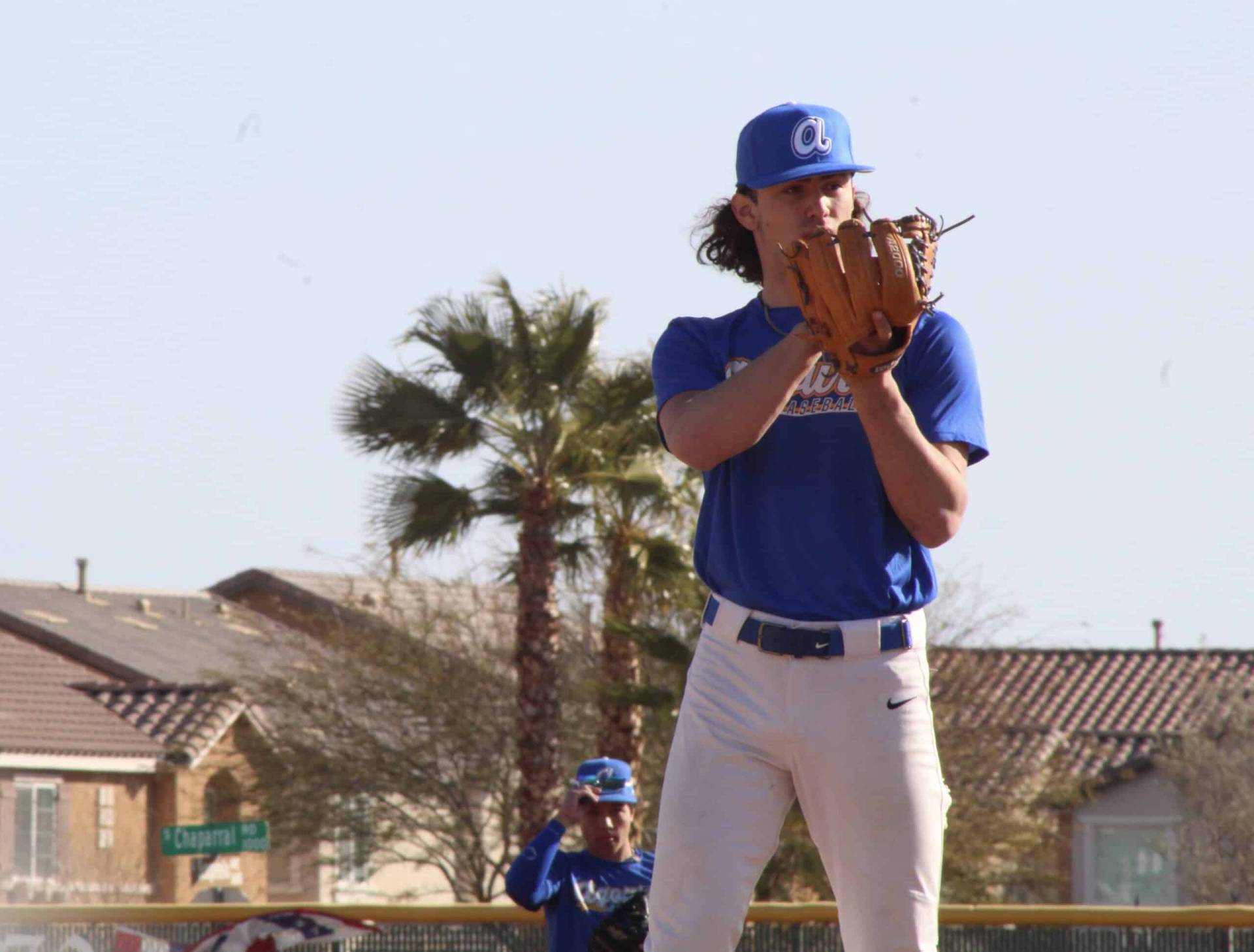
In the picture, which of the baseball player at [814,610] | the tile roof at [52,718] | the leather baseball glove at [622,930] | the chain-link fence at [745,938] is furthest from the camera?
the tile roof at [52,718]

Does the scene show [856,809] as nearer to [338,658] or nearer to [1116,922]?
[1116,922]

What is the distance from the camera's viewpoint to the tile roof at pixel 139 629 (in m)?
43.1

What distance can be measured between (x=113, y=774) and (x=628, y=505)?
55.6 ft

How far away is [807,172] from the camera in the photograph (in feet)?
12.2

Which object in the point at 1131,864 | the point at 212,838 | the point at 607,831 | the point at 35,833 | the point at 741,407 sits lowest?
the point at 1131,864

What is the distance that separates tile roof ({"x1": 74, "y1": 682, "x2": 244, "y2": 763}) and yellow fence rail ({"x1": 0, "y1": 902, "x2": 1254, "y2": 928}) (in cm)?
2792

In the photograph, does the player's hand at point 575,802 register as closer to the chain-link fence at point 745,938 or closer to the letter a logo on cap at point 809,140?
the chain-link fence at point 745,938

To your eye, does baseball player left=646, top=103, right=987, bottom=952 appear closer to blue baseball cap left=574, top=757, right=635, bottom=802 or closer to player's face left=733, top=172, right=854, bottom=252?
player's face left=733, top=172, right=854, bottom=252

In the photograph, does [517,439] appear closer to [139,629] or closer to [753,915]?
[753,915]

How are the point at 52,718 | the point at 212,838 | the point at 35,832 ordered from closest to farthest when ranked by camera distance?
the point at 212,838, the point at 35,832, the point at 52,718

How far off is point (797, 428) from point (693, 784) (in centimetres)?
68

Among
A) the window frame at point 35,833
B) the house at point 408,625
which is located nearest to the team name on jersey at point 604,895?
the house at point 408,625

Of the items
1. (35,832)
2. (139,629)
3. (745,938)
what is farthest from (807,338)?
(139,629)

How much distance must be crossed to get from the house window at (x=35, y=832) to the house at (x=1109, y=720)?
1556cm
